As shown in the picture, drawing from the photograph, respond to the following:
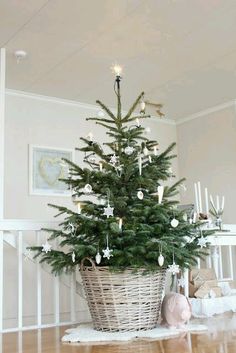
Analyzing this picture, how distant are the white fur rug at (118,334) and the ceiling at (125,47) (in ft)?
7.09

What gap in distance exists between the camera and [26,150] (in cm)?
474

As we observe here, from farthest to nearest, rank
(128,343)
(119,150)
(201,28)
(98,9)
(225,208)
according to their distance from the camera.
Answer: (225,208), (201,28), (98,9), (119,150), (128,343)

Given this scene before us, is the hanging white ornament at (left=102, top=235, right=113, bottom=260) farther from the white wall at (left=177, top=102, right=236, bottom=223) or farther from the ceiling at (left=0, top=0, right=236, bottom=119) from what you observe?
the white wall at (left=177, top=102, right=236, bottom=223)

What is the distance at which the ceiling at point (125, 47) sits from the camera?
10.5 feet

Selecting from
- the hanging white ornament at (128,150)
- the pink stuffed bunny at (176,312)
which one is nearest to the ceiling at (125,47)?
the hanging white ornament at (128,150)

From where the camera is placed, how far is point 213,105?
5.30 m

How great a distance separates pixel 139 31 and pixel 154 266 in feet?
6.01

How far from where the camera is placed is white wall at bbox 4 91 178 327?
442 cm

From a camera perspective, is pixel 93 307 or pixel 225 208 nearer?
pixel 93 307

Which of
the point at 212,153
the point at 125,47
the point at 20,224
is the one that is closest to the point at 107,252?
the point at 20,224

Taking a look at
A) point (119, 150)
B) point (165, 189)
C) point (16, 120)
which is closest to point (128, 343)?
point (165, 189)

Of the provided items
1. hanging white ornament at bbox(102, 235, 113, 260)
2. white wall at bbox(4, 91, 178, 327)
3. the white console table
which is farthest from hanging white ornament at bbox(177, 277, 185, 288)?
white wall at bbox(4, 91, 178, 327)

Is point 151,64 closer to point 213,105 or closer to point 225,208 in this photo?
point 213,105

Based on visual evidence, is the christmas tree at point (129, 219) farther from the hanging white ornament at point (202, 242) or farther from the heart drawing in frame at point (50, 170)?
the heart drawing in frame at point (50, 170)
